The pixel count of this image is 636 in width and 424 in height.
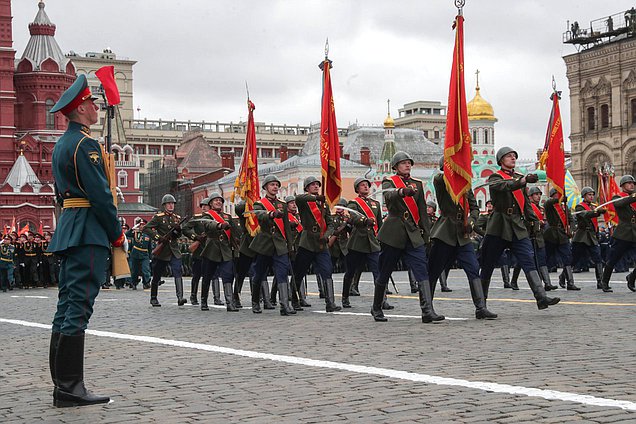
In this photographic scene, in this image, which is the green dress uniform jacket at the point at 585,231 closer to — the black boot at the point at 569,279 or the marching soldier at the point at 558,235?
the marching soldier at the point at 558,235

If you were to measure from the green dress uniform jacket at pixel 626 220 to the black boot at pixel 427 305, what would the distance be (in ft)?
18.0

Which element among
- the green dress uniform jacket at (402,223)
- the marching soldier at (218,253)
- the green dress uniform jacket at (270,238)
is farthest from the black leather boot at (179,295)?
the green dress uniform jacket at (402,223)

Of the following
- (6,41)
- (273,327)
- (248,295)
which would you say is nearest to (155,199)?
(6,41)

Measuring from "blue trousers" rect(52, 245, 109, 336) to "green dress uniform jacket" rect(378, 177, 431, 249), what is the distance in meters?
5.30

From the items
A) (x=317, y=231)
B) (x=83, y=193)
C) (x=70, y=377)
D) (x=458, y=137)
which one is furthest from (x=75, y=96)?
(x=317, y=231)

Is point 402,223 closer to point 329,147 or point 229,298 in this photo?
point 329,147

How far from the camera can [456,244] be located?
12141mm

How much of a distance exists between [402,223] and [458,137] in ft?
5.41

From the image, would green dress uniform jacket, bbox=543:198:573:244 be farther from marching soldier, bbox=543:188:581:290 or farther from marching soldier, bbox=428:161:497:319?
marching soldier, bbox=428:161:497:319

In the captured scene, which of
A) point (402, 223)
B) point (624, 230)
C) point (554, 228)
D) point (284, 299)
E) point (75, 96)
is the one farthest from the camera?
point (554, 228)

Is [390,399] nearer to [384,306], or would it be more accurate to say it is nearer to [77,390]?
[77,390]

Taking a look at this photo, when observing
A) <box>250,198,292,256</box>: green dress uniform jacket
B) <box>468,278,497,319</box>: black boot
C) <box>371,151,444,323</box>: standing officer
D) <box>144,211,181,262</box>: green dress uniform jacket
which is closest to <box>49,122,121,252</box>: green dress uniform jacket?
<box>371,151,444,323</box>: standing officer

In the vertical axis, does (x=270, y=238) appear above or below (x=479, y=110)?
below

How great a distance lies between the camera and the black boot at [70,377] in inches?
272
